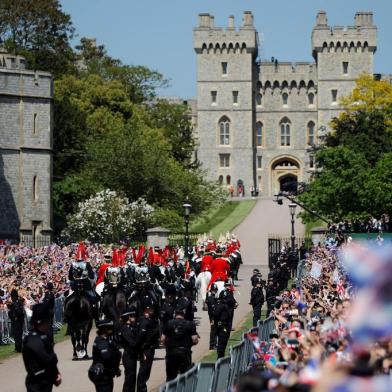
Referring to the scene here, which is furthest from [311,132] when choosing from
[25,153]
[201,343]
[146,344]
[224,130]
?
[146,344]

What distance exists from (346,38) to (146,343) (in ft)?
333

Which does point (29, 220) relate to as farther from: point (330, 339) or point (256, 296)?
point (330, 339)

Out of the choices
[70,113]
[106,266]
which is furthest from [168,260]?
[70,113]

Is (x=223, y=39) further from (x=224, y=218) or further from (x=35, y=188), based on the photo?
(x=35, y=188)

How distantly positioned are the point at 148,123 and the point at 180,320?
64467 mm

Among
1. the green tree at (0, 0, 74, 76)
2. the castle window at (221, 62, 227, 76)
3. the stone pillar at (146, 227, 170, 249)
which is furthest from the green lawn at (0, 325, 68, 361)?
the castle window at (221, 62, 227, 76)

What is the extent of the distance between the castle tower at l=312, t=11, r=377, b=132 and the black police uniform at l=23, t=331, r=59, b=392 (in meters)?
103

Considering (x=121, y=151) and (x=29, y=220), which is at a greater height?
(x=121, y=151)

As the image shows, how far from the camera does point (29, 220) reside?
5525cm

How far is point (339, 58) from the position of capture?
114812mm

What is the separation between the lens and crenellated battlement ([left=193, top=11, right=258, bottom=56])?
381 ft

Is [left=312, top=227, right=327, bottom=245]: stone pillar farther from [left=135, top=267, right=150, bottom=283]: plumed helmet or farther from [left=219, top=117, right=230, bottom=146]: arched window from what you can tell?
[left=219, top=117, right=230, bottom=146]: arched window

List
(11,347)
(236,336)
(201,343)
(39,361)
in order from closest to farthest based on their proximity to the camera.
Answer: (39,361), (11,347), (201,343), (236,336)

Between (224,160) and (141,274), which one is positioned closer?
(141,274)
